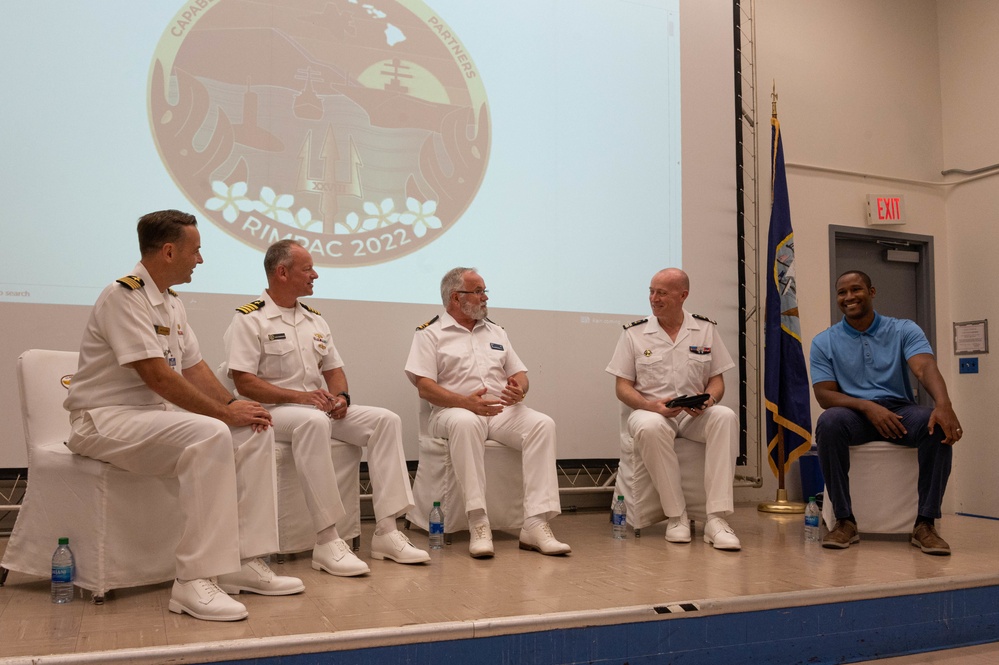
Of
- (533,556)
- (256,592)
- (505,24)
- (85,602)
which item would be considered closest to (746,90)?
(505,24)

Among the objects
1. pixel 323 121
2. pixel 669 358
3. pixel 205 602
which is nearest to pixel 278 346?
pixel 205 602

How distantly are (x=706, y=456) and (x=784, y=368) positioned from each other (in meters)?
1.36

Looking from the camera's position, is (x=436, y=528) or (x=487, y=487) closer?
(x=436, y=528)

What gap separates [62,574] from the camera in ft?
8.09

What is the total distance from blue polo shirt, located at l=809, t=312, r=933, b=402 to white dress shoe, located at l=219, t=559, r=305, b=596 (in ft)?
8.70

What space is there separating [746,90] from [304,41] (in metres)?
2.87

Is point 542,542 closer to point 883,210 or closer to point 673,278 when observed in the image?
point 673,278

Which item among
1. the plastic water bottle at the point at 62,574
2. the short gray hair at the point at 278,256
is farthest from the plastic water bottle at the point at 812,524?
the plastic water bottle at the point at 62,574

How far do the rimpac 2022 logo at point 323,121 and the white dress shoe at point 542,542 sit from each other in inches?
62.4

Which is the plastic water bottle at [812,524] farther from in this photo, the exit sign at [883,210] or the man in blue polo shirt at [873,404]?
the exit sign at [883,210]

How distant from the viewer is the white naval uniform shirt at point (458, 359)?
3.78m

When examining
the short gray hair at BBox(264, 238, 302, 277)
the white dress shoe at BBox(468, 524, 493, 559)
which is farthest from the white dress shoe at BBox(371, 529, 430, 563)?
the short gray hair at BBox(264, 238, 302, 277)

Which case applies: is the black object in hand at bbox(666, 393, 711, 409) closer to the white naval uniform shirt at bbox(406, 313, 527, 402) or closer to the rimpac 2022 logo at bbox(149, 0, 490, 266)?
the white naval uniform shirt at bbox(406, 313, 527, 402)

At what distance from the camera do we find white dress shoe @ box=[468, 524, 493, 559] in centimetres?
325
